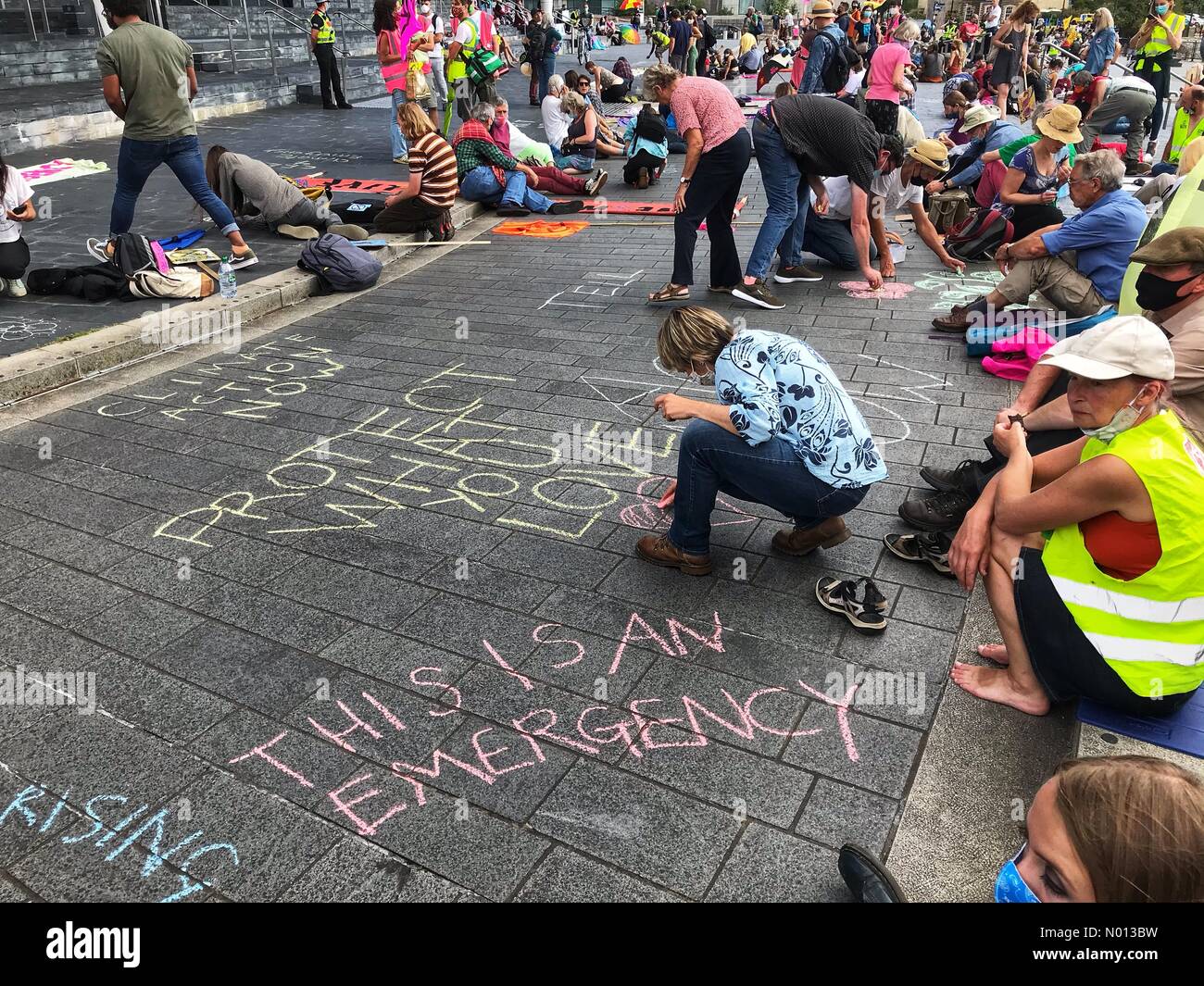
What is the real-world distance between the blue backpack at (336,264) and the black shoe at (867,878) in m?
6.56

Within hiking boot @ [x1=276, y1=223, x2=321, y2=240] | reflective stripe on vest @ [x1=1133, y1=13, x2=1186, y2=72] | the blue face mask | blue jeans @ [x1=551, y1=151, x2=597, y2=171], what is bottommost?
the blue face mask

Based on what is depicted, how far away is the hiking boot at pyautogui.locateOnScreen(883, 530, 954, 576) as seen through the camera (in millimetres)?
3518

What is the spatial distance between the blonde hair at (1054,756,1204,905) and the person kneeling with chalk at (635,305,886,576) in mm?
1798

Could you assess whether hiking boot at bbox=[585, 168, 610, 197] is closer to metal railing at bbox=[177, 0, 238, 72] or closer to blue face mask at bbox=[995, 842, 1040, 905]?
metal railing at bbox=[177, 0, 238, 72]

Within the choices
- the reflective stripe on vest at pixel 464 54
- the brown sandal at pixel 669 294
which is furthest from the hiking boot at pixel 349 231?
the reflective stripe on vest at pixel 464 54

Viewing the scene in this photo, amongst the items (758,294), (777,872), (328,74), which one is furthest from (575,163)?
(777,872)

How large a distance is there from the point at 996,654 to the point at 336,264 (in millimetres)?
6233

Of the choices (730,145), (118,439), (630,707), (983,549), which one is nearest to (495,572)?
(630,707)

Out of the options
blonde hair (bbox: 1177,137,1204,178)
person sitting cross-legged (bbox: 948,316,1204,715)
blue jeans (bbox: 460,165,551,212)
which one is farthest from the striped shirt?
person sitting cross-legged (bbox: 948,316,1204,715)

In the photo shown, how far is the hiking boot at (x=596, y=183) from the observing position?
11023 mm

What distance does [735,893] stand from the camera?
7.28ft

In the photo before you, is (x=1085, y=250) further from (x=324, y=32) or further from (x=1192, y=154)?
(x=324, y=32)

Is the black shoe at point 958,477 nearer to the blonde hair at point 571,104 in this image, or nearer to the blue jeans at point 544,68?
the blonde hair at point 571,104
